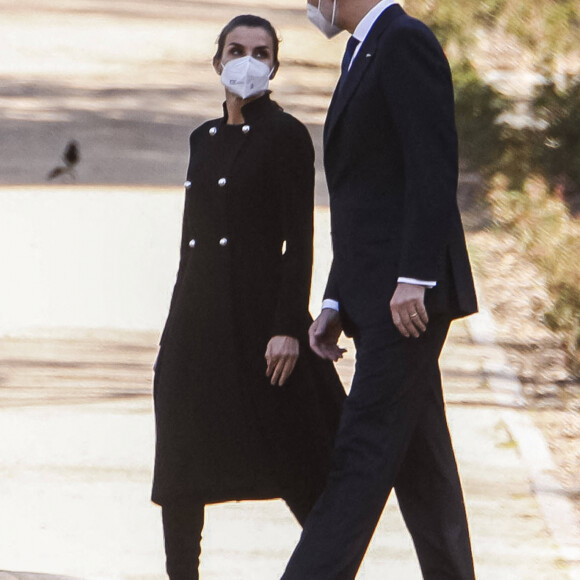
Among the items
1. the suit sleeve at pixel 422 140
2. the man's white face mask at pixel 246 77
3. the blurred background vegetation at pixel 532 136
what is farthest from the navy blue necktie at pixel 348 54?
the blurred background vegetation at pixel 532 136

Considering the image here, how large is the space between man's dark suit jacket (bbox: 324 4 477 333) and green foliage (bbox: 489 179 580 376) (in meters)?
4.13

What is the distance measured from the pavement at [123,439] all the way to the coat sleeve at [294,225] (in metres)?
1.38

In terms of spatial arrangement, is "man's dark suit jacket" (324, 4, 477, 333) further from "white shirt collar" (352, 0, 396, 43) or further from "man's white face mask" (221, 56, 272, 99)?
"man's white face mask" (221, 56, 272, 99)

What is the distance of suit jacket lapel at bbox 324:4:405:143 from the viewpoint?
3.84 metres

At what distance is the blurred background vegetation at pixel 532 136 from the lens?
9.42 metres

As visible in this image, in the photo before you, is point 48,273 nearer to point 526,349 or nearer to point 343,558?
point 526,349

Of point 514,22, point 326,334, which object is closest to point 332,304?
point 326,334

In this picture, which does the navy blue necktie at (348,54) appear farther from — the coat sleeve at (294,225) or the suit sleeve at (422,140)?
the coat sleeve at (294,225)

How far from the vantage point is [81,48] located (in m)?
18.4

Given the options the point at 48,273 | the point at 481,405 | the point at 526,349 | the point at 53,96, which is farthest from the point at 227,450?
the point at 53,96

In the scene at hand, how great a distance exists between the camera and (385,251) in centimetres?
388

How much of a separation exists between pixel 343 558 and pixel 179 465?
0.65m

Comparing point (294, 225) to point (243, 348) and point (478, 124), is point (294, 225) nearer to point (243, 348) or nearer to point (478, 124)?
point (243, 348)

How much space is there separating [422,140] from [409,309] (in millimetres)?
408
